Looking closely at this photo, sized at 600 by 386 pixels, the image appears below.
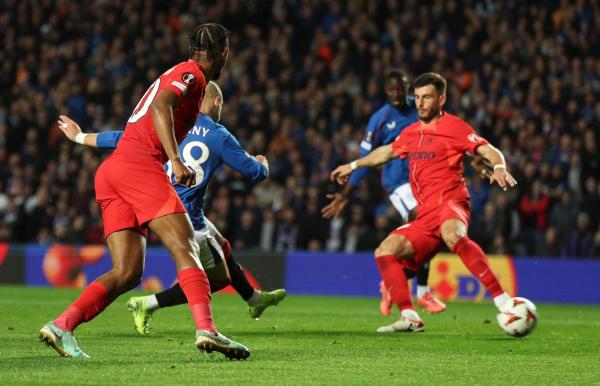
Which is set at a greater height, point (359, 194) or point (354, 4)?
point (354, 4)

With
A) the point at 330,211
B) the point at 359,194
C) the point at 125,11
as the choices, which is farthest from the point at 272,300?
the point at 125,11

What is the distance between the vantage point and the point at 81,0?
2361 centimetres

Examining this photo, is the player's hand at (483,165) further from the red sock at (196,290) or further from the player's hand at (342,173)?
the red sock at (196,290)

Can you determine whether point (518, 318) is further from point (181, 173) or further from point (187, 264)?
point (181, 173)

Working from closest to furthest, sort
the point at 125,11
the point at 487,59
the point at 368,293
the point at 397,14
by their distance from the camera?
the point at 368,293
the point at 487,59
the point at 397,14
the point at 125,11

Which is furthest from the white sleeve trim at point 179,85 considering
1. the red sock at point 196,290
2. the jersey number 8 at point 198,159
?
the jersey number 8 at point 198,159

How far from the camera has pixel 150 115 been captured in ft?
23.4

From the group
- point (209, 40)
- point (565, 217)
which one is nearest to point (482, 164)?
point (209, 40)

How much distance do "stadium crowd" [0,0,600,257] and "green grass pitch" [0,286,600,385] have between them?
5.12 meters

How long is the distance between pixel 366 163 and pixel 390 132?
194cm

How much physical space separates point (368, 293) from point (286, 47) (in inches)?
251

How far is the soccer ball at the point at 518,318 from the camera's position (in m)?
8.93

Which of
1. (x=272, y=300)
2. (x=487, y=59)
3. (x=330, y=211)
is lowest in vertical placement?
(x=272, y=300)

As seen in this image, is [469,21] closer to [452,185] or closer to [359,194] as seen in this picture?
[359,194]
